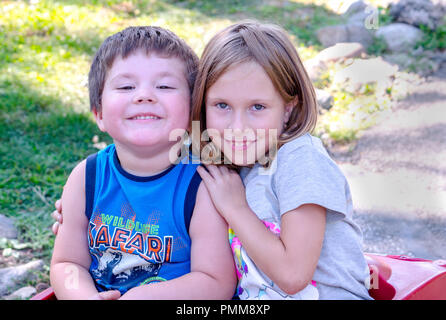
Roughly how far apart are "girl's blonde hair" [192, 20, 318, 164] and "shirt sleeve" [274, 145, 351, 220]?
0.34 feet

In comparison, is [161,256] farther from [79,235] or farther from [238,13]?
[238,13]

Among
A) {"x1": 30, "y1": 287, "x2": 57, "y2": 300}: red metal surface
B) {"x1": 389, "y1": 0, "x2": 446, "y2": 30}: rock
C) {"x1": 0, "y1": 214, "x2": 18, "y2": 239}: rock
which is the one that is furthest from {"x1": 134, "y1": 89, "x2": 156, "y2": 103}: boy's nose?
{"x1": 389, "y1": 0, "x2": 446, "y2": 30}: rock

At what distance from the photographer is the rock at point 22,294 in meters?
2.32

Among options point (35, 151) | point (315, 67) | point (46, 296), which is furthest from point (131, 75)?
point (315, 67)

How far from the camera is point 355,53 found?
17.3ft

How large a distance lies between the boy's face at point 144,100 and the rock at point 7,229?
1415 mm

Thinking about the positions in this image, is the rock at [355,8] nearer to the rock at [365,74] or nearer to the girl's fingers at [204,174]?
the rock at [365,74]

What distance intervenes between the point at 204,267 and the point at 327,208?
42cm

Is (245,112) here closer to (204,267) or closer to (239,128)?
(239,128)

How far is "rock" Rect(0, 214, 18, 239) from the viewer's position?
274 cm

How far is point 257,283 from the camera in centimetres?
154

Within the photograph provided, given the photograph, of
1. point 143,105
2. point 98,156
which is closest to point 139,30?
point 143,105

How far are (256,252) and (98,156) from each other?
713 mm

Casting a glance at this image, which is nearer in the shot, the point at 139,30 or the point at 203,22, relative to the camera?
the point at 139,30
